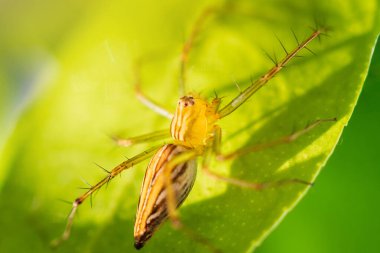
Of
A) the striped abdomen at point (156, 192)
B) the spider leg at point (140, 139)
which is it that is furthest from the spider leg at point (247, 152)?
the spider leg at point (140, 139)

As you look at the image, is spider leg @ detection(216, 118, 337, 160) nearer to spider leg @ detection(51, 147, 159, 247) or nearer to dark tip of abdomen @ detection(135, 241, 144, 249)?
spider leg @ detection(51, 147, 159, 247)

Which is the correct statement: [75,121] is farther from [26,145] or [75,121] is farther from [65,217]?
[65,217]

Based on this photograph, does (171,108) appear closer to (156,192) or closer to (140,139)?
(140,139)

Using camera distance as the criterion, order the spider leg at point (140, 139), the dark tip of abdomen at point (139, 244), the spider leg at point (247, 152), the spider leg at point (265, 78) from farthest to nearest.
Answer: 1. the spider leg at point (140, 139)
2. the spider leg at point (265, 78)
3. the dark tip of abdomen at point (139, 244)
4. the spider leg at point (247, 152)

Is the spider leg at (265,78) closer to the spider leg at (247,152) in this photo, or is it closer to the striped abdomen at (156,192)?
the spider leg at (247,152)

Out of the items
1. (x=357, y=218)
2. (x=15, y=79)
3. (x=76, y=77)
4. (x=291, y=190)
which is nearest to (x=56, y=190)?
(x=76, y=77)

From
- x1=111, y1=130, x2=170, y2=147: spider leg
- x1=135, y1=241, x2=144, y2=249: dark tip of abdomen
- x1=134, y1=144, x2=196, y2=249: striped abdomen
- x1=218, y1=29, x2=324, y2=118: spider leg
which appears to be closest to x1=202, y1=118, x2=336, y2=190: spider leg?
x1=134, y1=144, x2=196, y2=249: striped abdomen

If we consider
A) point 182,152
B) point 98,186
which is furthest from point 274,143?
point 98,186
